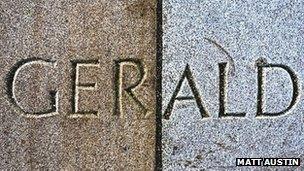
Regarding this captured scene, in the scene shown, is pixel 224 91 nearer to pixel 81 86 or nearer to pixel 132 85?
pixel 132 85

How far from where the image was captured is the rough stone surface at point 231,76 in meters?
3.20

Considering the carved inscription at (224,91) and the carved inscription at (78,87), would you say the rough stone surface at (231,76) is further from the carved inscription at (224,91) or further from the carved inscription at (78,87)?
the carved inscription at (78,87)

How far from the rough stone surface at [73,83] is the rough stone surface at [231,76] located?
0.34 ft

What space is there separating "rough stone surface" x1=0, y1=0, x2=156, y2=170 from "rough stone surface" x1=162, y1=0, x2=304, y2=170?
0.10 m

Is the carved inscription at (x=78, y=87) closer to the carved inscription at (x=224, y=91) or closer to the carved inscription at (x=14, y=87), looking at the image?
the carved inscription at (x=14, y=87)

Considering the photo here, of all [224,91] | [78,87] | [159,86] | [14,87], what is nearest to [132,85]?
[159,86]

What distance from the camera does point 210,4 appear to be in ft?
10.5

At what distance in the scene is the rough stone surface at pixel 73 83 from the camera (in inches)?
127

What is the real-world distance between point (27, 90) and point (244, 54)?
90 cm

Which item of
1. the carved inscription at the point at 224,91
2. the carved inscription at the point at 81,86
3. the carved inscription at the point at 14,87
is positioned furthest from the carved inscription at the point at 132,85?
the carved inscription at the point at 14,87

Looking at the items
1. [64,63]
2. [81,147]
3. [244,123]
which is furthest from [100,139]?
[244,123]

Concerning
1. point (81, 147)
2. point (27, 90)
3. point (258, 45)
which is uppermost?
point (258, 45)

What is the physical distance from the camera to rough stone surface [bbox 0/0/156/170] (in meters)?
3.22

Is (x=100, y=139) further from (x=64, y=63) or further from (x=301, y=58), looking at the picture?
(x=301, y=58)
